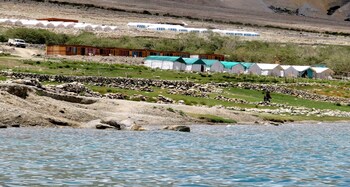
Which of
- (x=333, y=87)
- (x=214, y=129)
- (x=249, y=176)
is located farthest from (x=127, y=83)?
(x=249, y=176)

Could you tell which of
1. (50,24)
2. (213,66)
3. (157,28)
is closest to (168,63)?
(213,66)

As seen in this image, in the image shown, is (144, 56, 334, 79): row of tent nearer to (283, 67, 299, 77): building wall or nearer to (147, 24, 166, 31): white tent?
(283, 67, 299, 77): building wall

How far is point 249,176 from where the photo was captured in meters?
28.1

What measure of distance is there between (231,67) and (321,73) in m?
16.8

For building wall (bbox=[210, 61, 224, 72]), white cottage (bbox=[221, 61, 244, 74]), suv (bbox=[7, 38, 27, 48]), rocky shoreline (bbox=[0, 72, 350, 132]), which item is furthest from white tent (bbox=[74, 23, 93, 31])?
rocky shoreline (bbox=[0, 72, 350, 132])

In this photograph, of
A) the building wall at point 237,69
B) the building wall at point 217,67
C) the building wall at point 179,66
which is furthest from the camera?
the building wall at point 237,69

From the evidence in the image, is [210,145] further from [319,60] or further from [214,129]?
[319,60]

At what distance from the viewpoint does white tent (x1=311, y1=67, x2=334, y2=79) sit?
12938 cm

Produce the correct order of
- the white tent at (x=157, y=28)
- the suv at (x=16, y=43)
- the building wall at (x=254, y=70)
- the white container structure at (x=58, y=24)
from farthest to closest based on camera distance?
the white tent at (x=157, y=28) → the white container structure at (x=58, y=24) → the building wall at (x=254, y=70) → the suv at (x=16, y=43)

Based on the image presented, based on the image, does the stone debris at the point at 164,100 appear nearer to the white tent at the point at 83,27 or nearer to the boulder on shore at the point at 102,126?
the boulder on shore at the point at 102,126

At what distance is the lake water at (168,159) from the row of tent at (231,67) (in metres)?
66.2

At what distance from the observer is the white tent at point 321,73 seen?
12938 centimetres

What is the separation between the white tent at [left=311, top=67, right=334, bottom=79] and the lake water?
264ft

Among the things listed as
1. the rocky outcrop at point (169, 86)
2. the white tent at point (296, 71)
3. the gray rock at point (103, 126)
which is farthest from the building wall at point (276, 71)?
the gray rock at point (103, 126)
